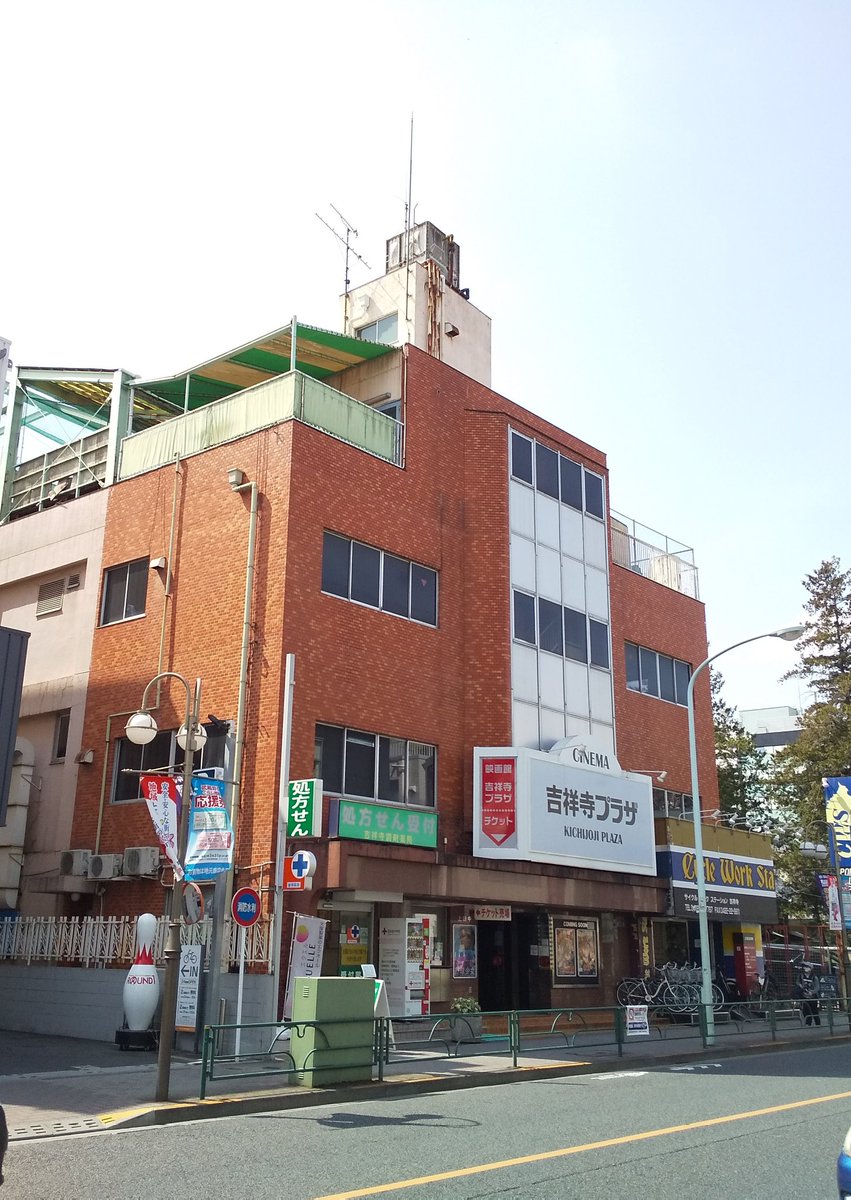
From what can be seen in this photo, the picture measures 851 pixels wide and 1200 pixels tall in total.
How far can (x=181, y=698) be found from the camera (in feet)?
75.3

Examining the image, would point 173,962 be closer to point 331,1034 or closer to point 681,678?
point 331,1034

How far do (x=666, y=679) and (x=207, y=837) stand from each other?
69.1 feet

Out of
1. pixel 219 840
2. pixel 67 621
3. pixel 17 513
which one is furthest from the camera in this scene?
pixel 17 513

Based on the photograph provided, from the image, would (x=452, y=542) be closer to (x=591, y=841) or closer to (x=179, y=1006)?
(x=591, y=841)

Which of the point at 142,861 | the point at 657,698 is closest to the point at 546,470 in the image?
the point at 657,698

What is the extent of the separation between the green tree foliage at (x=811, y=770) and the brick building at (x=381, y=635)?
2176cm

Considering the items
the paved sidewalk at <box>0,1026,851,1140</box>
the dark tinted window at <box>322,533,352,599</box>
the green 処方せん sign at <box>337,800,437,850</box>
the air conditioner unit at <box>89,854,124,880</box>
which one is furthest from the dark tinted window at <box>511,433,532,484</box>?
the paved sidewalk at <box>0,1026,851,1140</box>

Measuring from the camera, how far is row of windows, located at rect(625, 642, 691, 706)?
104 ft

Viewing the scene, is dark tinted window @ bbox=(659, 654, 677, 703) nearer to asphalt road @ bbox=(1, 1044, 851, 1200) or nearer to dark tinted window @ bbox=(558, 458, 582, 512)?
dark tinted window @ bbox=(558, 458, 582, 512)

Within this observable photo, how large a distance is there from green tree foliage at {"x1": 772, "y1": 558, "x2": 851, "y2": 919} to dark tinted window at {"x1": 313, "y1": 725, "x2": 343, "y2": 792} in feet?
106

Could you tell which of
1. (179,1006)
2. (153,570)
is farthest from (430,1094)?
(153,570)

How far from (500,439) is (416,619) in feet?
18.4

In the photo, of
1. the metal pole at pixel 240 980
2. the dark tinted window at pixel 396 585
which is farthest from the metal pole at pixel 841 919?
the metal pole at pixel 240 980

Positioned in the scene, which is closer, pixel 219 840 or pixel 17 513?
pixel 219 840
